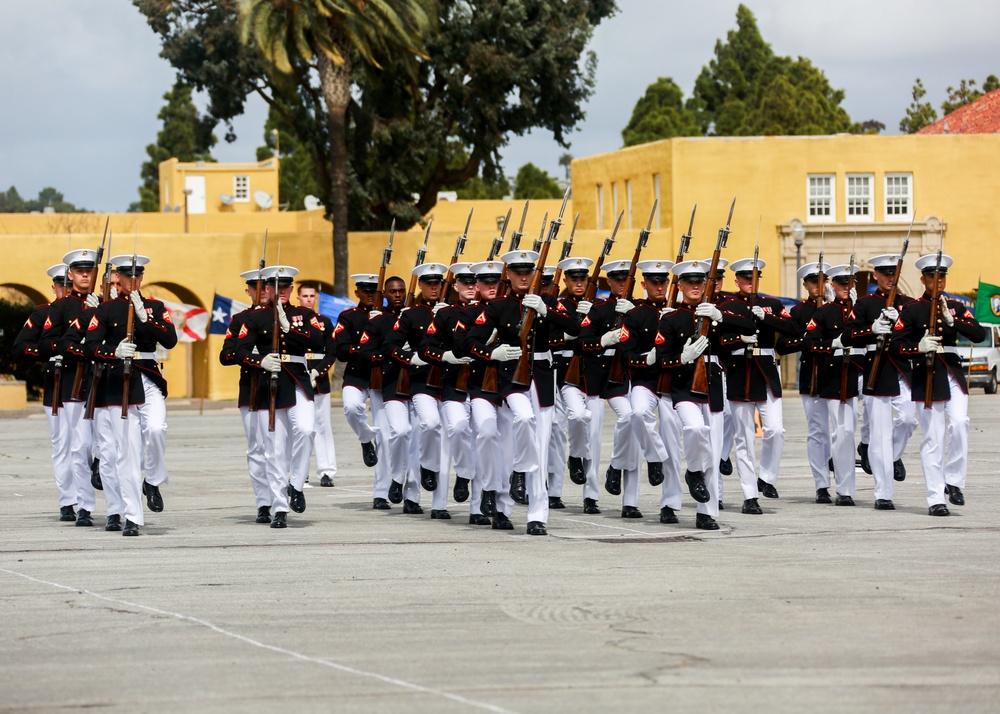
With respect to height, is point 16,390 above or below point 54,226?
below

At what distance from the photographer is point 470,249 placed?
45656mm

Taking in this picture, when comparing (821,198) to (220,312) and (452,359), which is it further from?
(452,359)

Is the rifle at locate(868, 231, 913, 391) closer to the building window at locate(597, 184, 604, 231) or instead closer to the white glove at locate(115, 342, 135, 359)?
the white glove at locate(115, 342, 135, 359)

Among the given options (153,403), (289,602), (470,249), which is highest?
(470,249)

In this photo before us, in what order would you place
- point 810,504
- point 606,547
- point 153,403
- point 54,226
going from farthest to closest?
point 54,226 → point 810,504 → point 153,403 → point 606,547

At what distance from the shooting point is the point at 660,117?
78750 millimetres

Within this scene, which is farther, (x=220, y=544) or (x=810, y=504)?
(x=810, y=504)

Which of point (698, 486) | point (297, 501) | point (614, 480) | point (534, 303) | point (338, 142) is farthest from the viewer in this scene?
point (338, 142)

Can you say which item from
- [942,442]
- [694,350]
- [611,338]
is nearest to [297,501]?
[611,338]

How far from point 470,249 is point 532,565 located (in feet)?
115

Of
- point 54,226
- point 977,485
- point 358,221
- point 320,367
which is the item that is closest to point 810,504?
point 977,485

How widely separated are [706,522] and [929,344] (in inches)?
105

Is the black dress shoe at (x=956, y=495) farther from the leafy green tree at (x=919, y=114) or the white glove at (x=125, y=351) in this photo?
the leafy green tree at (x=919, y=114)

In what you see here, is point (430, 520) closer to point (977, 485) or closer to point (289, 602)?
point (289, 602)
